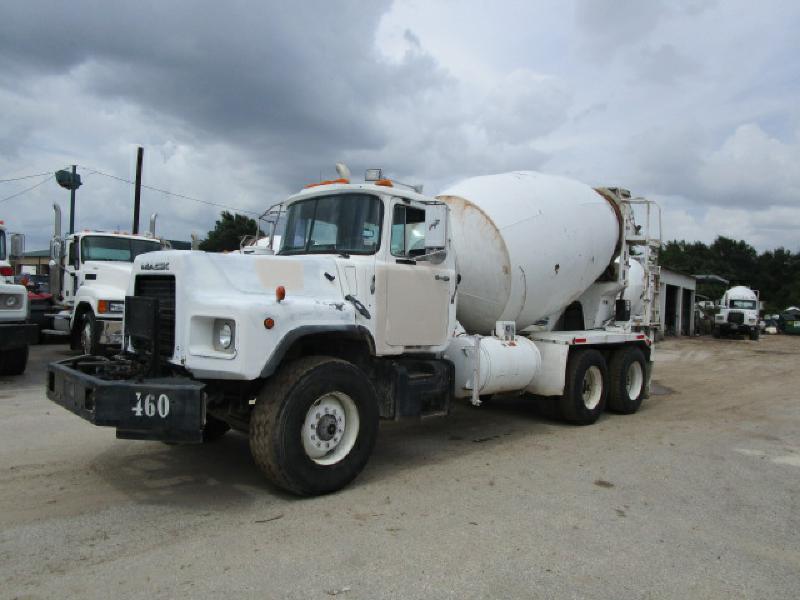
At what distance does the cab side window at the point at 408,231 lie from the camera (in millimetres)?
5801

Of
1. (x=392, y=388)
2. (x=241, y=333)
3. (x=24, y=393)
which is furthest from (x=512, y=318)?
(x=24, y=393)

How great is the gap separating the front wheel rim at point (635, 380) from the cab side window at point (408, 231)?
507 cm

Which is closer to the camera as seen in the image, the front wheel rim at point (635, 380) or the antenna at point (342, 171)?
the antenna at point (342, 171)

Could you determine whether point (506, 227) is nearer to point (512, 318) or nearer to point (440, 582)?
point (512, 318)

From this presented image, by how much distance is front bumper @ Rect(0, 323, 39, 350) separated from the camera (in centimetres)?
939

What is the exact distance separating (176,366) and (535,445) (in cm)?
413

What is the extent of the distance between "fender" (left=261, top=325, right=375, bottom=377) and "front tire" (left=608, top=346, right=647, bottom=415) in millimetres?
5170

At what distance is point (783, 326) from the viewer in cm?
4616

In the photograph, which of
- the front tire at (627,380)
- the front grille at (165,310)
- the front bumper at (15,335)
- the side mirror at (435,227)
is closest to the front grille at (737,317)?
the front tire at (627,380)

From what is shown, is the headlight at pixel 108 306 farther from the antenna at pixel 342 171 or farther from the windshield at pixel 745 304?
the windshield at pixel 745 304

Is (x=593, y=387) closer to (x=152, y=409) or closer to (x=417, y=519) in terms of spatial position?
(x=417, y=519)

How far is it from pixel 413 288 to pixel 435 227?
0.64 meters

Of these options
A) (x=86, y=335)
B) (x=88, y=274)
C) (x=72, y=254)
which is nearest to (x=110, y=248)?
(x=72, y=254)

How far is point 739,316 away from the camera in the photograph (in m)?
34.7
